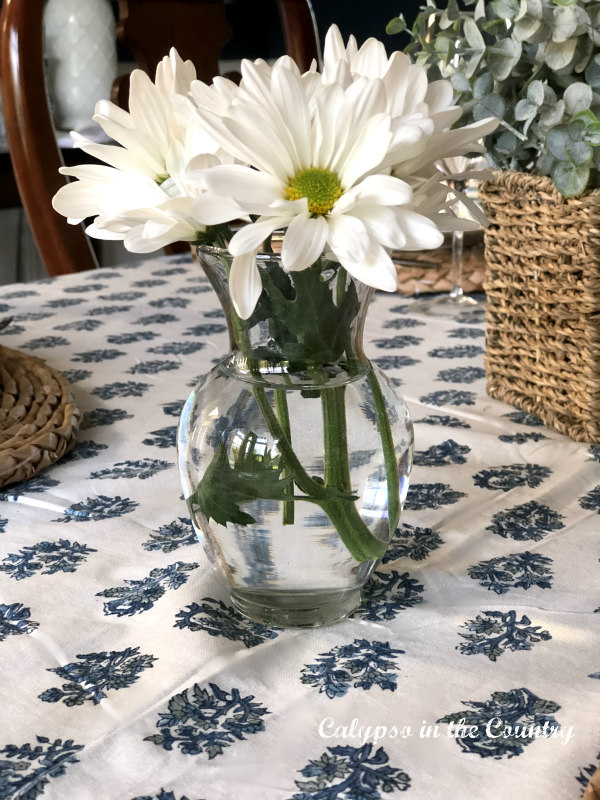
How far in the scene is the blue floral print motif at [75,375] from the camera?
0.91 meters

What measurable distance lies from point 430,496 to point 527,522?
0.24 ft

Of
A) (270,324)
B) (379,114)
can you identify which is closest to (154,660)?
(270,324)

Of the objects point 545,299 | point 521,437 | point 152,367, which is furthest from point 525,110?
point 152,367

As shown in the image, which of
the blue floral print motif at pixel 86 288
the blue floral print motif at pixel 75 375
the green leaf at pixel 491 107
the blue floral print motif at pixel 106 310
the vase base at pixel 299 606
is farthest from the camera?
the blue floral print motif at pixel 86 288

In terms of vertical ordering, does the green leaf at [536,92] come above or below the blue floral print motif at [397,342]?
above

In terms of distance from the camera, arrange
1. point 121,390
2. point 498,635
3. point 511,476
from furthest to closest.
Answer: point 121,390 → point 511,476 → point 498,635

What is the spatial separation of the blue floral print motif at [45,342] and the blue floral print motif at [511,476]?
1.77ft

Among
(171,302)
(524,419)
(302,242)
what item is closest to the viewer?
(302,242)

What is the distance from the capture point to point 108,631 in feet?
1.57

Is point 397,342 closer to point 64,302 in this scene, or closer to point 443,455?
point 443,455

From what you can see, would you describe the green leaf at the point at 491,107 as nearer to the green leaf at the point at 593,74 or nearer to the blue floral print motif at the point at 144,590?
the green leaf at the point at 593,74

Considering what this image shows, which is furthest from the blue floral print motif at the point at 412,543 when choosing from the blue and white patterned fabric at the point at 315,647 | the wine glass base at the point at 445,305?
the wine glass base at the point at 445,305

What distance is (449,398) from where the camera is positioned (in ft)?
2.78

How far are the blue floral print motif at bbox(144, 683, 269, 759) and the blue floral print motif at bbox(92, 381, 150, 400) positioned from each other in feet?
1.56
